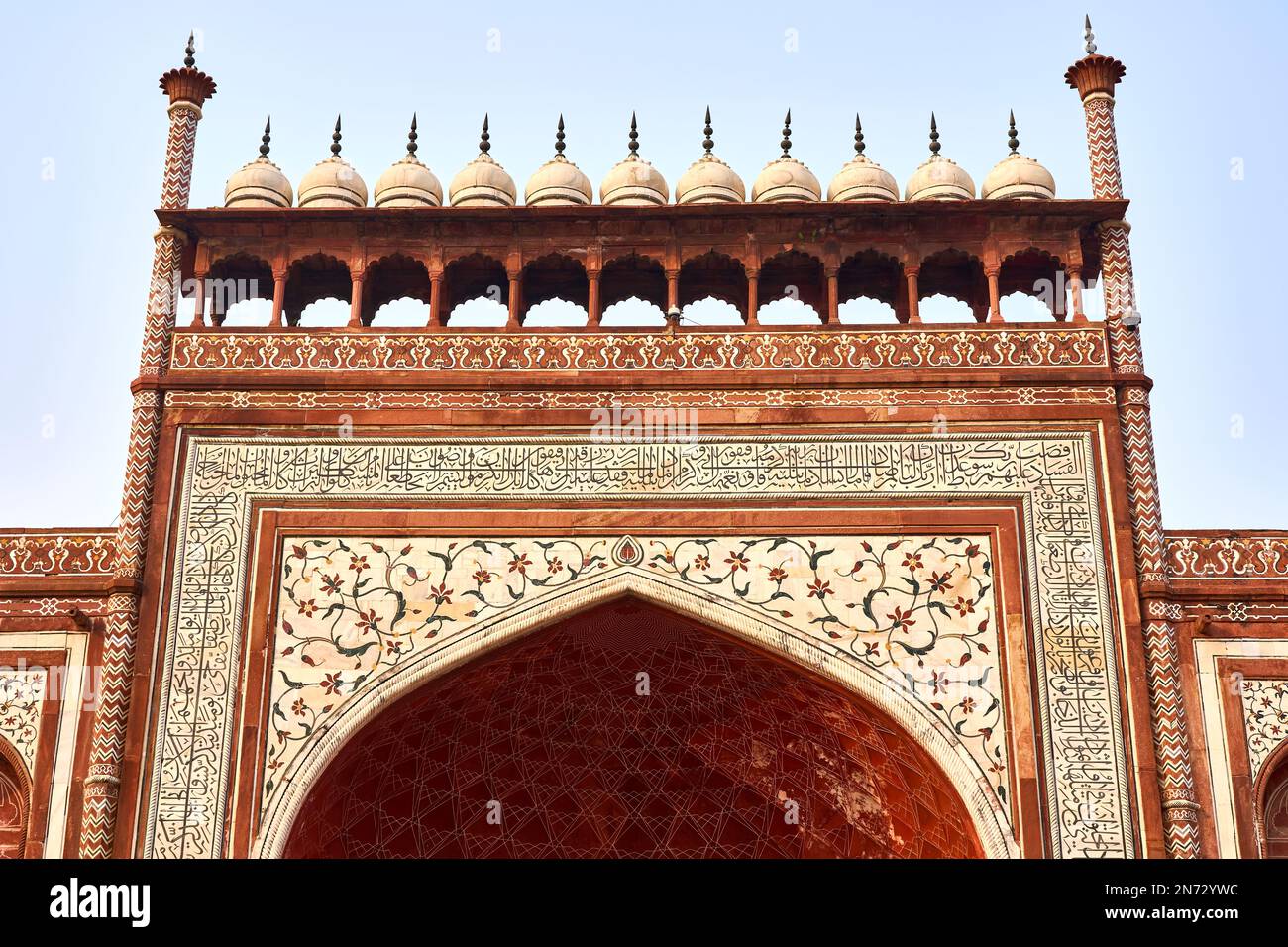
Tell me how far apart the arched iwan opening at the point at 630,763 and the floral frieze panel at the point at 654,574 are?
244 millimetres

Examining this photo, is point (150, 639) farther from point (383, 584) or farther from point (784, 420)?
point (784, 420)

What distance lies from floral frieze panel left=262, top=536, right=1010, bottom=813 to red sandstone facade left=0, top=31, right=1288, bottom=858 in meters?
0.02

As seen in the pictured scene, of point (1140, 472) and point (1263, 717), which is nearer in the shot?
point (1263, 717)

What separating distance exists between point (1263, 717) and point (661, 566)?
135 inches

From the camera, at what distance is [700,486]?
11133 mm

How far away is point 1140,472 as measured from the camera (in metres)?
11.1

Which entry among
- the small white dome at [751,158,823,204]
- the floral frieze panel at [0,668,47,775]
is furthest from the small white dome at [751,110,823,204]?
the floral frieze panel at [0,668,47,775]

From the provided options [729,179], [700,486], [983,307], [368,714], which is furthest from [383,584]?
[983,307]

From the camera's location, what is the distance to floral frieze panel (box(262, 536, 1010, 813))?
1068 cm

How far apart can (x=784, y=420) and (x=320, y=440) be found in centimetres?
273

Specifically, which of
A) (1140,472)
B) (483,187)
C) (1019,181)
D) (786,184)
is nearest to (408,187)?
(483,187)

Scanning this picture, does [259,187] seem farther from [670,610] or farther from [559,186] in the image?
[670,610]

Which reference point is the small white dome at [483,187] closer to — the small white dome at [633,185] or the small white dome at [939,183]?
the small white dome at [633,185]
